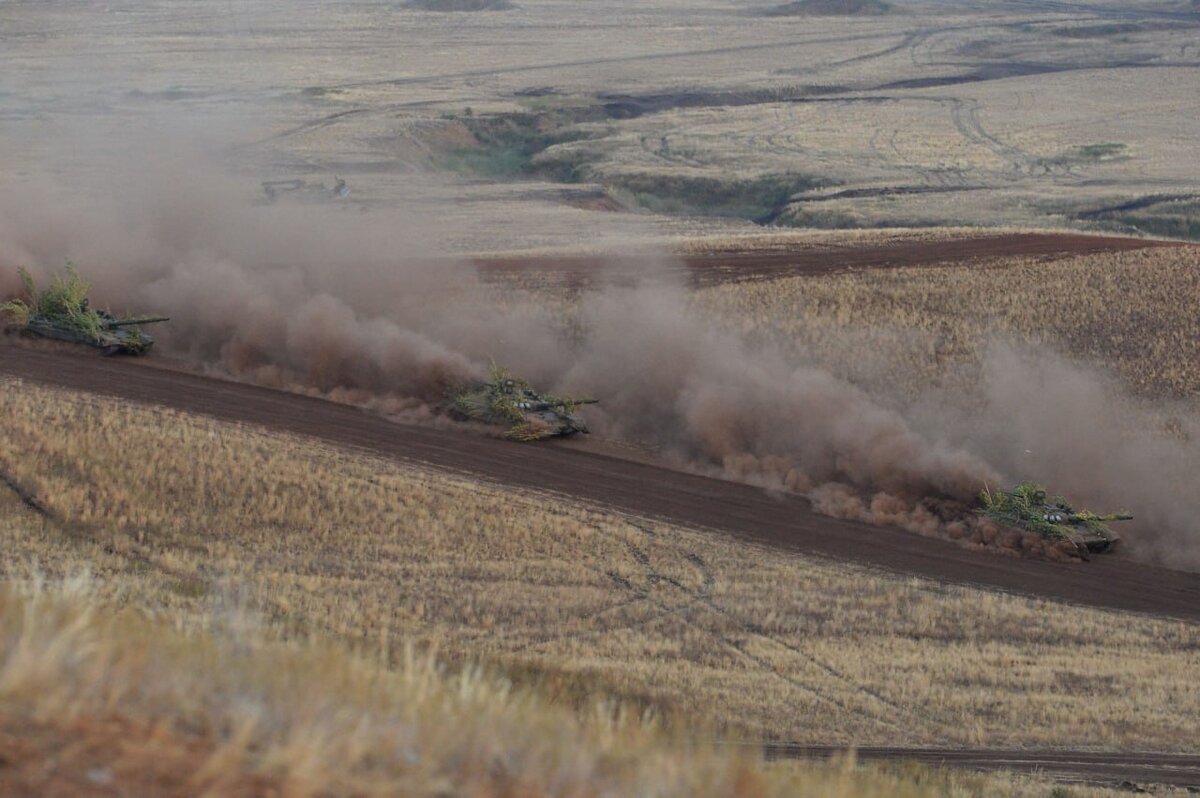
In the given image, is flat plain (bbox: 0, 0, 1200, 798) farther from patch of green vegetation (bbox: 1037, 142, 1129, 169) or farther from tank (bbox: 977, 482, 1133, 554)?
tank (bbox: 977, 482, 1133, 554)

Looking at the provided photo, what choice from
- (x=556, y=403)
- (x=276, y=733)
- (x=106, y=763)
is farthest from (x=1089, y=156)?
(x=106, y=763)

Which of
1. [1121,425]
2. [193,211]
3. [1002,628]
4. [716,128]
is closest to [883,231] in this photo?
[1121,425]

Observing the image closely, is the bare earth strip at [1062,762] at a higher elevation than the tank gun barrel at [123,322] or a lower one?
lower

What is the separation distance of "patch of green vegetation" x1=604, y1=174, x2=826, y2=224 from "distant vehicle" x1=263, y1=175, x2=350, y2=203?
18270mm

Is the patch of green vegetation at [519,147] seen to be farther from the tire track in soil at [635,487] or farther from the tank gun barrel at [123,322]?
the tire track in soil at [635,487]

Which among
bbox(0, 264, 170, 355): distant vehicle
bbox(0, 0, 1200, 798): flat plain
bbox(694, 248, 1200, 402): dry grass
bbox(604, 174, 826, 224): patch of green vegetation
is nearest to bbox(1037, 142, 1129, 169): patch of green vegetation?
bbox(0, 0, 1200, 798): flat plain

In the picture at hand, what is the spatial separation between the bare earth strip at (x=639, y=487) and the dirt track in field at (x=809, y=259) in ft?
44.9

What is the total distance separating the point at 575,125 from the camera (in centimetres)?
10444

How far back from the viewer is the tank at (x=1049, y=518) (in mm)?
28281

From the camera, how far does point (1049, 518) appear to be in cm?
2853

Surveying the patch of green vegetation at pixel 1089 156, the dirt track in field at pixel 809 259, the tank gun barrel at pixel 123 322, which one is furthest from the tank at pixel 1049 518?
the patch of green vegetation at pixel 1089 156

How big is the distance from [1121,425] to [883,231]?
19778 mm

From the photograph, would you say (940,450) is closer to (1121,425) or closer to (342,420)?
(1121,425)

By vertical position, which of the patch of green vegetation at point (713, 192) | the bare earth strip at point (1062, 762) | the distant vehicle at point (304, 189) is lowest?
the bare earth strip at point (1062, 762)
